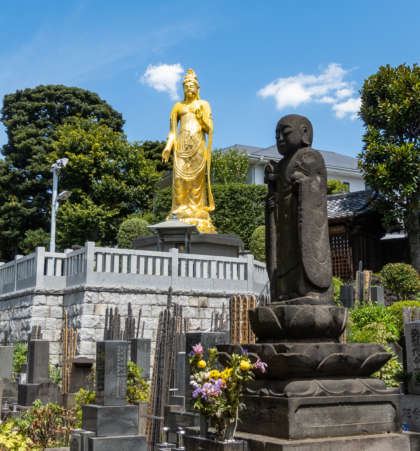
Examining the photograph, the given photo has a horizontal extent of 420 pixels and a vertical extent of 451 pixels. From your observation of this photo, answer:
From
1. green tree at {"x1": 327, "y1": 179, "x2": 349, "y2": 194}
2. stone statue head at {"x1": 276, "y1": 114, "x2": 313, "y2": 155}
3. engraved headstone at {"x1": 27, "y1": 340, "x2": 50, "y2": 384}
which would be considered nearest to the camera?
stone statue head at {"x1": 276, "y1": 114, "x2": 313, "y2": 155}

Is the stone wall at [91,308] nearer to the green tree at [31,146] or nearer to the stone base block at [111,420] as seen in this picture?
the stone base block at [111,420]

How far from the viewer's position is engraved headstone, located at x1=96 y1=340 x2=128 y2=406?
7750 millimetres

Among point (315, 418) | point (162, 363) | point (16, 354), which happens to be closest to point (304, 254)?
point (315, 418)

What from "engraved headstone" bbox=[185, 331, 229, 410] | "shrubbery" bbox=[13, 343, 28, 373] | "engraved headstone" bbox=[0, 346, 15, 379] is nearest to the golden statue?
"shrubbery" bbox=[13, 343, 28, 373]

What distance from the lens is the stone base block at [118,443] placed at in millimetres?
7324

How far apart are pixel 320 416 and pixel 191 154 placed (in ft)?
60.2

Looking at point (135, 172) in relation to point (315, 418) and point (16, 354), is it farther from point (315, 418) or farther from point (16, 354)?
point (315, 418)

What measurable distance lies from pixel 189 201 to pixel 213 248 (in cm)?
235

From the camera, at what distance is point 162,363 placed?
10352 millimetres

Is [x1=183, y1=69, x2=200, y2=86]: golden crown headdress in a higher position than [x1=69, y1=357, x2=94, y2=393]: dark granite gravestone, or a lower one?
higher

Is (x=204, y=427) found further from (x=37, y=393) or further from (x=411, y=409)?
(x=411, y=409)

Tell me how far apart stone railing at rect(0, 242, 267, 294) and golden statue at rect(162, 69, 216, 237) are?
5439 millimetres

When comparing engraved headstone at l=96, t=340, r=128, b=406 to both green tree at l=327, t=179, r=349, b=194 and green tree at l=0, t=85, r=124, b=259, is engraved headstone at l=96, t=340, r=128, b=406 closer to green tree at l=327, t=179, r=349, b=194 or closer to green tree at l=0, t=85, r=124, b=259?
green tree at l=0, t=85, r=124, b=259

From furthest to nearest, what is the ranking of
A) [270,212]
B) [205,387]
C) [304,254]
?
[270,212] → [304,254] → [205,387]
